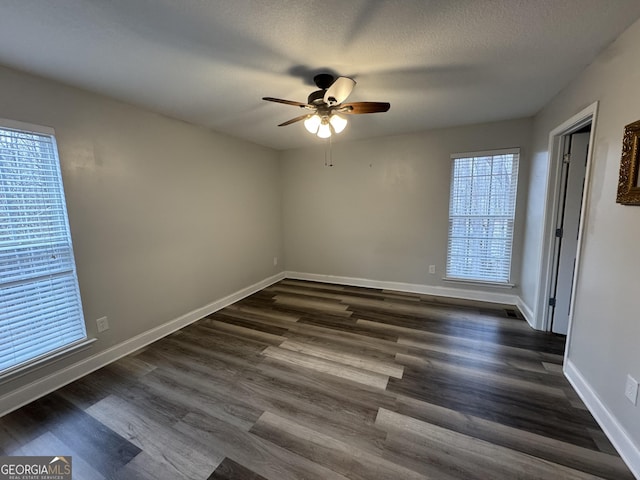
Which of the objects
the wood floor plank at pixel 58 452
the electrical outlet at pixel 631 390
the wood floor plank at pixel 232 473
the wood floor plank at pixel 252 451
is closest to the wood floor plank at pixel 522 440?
the electrical outlet at pixel 631 390

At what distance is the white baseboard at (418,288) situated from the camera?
355 cm

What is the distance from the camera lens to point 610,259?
5.34ft

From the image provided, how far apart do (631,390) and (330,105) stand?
2.57m

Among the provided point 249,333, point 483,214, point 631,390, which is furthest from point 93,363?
point 483,214

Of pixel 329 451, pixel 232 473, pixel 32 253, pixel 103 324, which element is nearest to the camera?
pixel 232 473

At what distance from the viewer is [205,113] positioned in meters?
2.75

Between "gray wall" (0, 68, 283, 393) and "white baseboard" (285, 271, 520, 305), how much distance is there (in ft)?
4.40

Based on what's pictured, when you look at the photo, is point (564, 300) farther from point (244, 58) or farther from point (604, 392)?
point (244, 58)

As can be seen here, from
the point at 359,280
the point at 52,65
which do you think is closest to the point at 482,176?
the point at 359,280

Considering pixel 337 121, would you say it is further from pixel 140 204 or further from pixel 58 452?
pixel 58 452

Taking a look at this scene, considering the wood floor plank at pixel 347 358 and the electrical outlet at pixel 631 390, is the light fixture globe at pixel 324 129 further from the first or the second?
the electrical outlet at pixel 631 390

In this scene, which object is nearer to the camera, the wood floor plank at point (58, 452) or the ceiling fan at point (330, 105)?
the wood floor plank at point (58, 452)

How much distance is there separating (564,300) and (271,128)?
12.5 feet

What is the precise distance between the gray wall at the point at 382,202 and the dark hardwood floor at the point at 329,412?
138 centimetres
